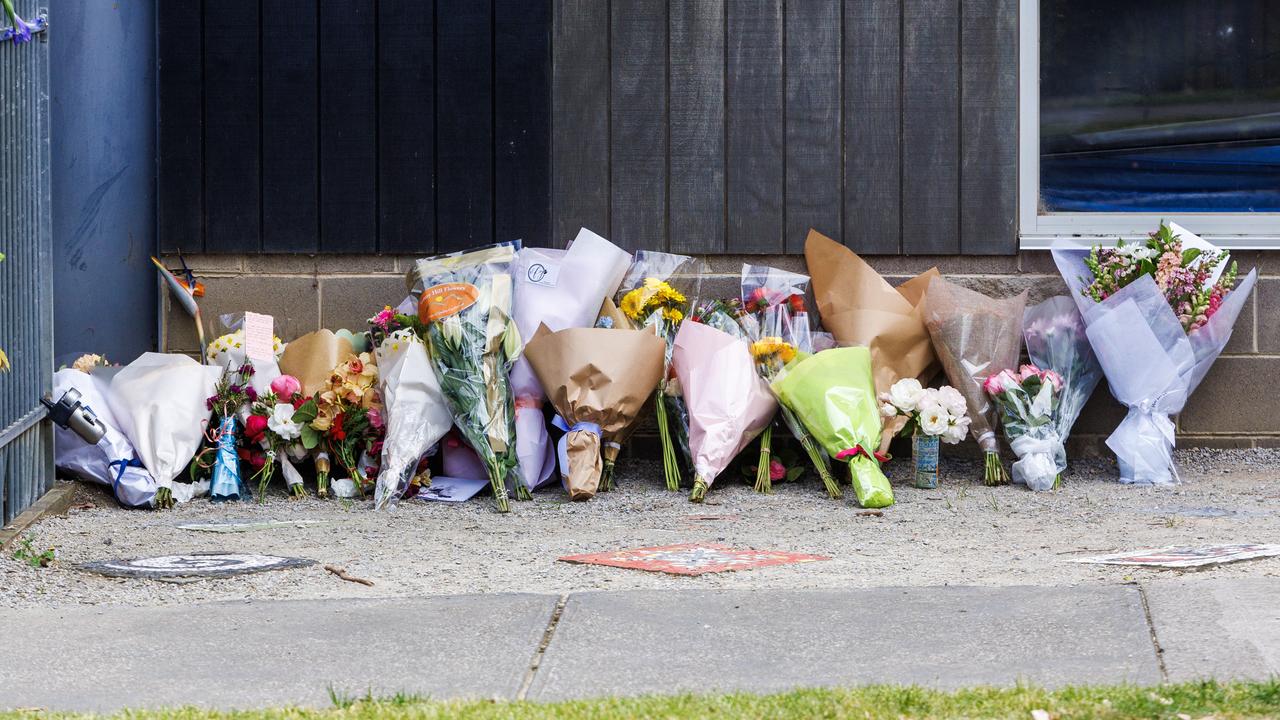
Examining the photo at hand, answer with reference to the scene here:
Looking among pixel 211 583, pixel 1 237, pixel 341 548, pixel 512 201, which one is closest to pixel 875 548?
pixel 341 548

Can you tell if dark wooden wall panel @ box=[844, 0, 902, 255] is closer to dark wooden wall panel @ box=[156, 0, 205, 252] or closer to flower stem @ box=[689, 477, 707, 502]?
flower stem @ box=[689, 477, 707, 502]

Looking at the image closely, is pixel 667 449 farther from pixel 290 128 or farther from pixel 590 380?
pixel 290 128

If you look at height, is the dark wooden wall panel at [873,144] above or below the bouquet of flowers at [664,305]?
above

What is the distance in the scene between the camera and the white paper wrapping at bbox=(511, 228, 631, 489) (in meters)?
5.07

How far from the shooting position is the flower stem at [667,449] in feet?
16.9

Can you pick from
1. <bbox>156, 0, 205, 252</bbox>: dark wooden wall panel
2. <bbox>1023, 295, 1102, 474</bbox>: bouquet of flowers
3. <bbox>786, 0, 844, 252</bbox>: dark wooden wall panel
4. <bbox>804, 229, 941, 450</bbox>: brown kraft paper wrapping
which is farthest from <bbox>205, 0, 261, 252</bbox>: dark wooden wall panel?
<bbox>1023, 295, 1102, 474</bbox>: bouquet of flowers

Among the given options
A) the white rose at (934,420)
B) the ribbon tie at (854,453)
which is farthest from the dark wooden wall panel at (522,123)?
the white rose at (934,420)

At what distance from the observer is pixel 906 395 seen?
5094 mm

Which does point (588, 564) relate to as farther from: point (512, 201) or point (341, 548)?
point (512, 201)

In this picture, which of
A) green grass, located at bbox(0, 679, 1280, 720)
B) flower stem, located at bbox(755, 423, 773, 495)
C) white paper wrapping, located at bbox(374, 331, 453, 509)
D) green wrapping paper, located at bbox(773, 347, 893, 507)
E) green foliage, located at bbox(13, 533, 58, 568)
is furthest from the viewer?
flower stem, located at bbox(755, 423, 773, 495)

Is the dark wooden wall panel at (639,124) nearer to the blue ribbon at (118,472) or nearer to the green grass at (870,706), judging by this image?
the blue ribbon at (118,472)

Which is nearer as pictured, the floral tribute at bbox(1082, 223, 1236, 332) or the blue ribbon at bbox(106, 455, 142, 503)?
the blue ribbon at bbox(106, 455, 142, 503)

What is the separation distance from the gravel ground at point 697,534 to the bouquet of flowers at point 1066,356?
30 cm

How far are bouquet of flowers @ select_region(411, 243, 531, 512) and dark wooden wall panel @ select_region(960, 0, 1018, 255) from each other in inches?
77.7
